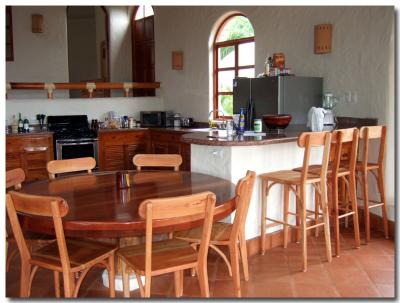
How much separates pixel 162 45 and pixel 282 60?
289cm

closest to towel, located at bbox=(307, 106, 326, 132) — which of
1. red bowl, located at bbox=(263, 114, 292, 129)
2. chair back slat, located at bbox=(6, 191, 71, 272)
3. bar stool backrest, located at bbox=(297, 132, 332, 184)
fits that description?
red bowl, located at bbox=(263, 114, 292, 129)

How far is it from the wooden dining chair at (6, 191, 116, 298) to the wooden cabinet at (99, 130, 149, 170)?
3.72 meters

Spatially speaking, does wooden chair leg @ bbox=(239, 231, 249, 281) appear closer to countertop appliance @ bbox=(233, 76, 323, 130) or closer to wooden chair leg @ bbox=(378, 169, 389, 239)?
wooden chair leg @ bbox=(378, 169, 389, 239)

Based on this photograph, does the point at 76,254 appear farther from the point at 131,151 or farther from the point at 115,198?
the point at 131,151

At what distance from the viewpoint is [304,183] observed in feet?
11.6

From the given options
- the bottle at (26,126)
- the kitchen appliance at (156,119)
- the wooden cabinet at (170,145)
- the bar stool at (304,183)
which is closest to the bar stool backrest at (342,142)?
the bar stool at (304,183)

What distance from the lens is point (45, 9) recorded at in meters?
7.77

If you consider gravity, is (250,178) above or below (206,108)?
below

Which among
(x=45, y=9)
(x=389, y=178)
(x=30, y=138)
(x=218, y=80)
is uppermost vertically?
(x=45, y=9)

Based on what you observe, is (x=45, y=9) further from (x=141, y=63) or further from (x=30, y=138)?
(x=30, y=138)

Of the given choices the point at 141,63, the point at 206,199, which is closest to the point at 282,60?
the point at 206,199

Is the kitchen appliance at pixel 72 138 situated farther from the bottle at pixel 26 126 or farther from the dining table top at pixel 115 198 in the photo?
the dining table top at pixel 115 198

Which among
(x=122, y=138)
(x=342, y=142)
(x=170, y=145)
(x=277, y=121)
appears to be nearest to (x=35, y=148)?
(x=122, y=138)

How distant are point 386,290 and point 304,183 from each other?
93 centimetres
